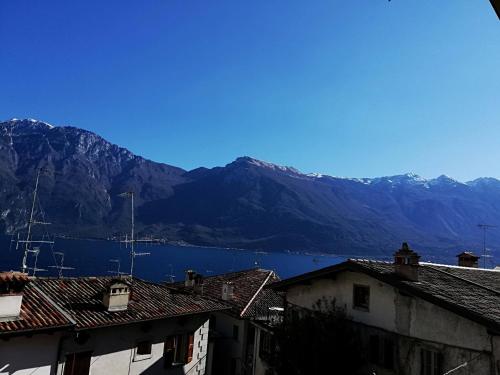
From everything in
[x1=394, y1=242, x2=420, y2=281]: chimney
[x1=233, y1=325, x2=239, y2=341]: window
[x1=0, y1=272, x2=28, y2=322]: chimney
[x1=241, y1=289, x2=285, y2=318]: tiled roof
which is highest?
[x1=394, y1=242, x2=420, y2=281]: chimney

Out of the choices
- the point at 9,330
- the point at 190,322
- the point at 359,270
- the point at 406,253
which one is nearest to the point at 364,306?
the point at 359,270

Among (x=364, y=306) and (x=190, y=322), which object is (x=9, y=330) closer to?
(x=190, y=322)

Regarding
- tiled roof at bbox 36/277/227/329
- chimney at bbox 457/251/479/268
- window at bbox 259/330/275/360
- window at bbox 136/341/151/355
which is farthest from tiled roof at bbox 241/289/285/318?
chimney at bbox 457/251/479/268

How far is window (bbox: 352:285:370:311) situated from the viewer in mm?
19312

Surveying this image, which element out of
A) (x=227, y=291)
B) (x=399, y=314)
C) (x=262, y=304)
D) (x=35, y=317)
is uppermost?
(x=399, y=314)

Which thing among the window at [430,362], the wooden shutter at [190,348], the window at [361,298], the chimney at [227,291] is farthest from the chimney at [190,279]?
the window at [430,362]

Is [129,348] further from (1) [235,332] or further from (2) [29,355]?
(1) [235,332]

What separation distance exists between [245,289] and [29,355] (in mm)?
23970

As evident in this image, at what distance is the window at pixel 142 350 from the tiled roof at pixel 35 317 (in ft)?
18.3

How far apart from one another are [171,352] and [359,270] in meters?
12.4

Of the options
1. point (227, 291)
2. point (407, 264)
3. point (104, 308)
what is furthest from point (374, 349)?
point (227, 291)

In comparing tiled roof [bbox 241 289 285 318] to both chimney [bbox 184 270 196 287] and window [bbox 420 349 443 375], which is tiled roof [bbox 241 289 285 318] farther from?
window [bbox 420 349 443 375]

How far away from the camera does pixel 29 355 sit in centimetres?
1697

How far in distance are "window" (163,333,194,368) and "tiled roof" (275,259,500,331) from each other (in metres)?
7.77
